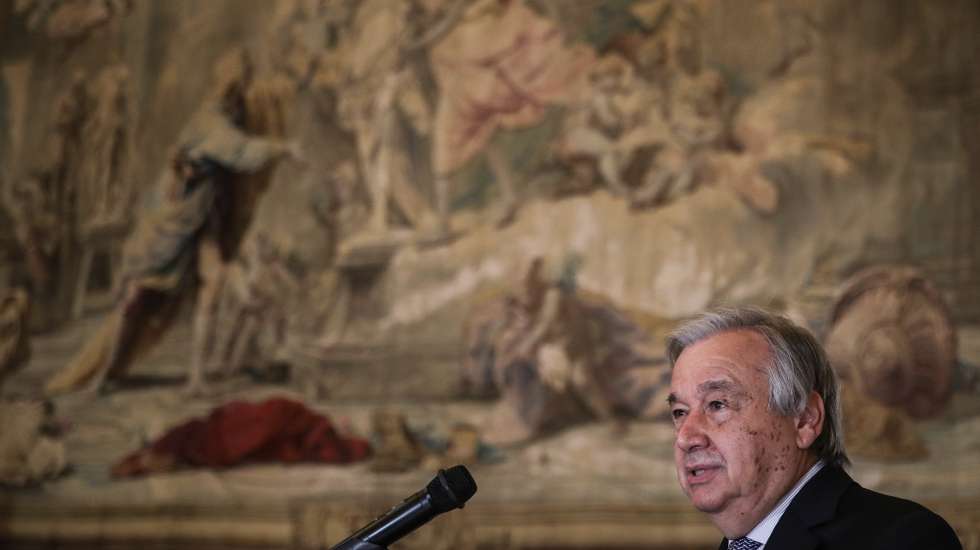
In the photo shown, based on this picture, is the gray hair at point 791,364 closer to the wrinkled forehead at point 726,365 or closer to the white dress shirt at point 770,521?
the wrinkled forehead at point 726,365

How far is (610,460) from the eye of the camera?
29.1ft

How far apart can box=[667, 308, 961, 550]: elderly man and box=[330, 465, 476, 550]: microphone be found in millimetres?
595

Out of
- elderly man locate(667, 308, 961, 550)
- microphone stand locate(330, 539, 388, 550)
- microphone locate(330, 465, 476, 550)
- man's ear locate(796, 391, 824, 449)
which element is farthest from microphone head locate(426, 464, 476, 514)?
man's ear locate(796, 391, 824, 449)

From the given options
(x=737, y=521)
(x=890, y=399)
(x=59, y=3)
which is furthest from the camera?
(x=59, y=3)

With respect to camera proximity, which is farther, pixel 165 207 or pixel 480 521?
pixel 165 207

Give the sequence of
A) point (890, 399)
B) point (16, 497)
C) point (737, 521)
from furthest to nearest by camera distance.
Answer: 1. point (16, 497)
2. point (890, 399)
3. point (737, 521)

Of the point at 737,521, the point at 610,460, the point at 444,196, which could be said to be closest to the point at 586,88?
the point at 444,196

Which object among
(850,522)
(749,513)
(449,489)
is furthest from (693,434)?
(449,489)

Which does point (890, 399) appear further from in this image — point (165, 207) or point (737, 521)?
point (737, 521)

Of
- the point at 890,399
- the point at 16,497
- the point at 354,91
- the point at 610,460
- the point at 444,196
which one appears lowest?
the point at 16,497

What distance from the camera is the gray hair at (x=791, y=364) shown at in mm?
2840

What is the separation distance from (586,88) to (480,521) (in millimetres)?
3317

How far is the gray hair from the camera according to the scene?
2.84 m

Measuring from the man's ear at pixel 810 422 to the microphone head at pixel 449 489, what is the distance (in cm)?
83
